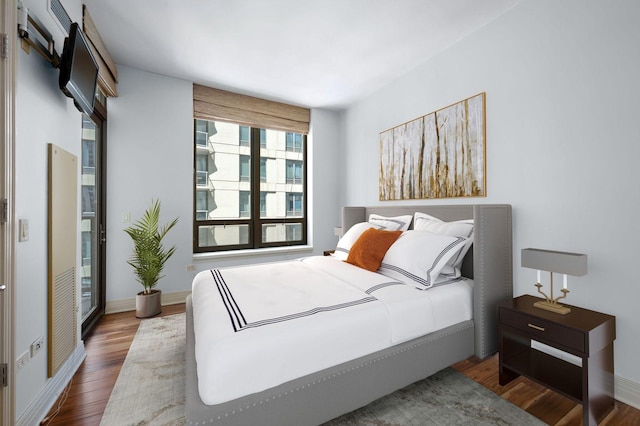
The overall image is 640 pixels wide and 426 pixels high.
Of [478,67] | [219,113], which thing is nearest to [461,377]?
[478,67]

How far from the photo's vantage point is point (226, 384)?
117 centimetres

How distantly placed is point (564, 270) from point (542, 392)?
2.75ft

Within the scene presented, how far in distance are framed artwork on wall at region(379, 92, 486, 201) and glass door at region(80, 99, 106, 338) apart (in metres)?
3.32

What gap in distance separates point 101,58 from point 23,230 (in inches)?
80.8

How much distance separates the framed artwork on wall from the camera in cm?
249

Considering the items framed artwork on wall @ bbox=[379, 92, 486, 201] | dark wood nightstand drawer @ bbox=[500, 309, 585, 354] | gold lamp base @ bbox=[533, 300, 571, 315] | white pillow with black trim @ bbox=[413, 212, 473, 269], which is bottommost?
dark wood nightstand drawer @ bbox=[500, 309, 585, 354]

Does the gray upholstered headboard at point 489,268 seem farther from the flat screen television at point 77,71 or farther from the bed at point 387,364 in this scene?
the flat screen television at point 77,71

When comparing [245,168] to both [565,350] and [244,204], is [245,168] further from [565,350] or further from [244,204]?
[565,350]

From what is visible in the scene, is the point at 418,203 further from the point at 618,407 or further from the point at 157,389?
the point at 157,389

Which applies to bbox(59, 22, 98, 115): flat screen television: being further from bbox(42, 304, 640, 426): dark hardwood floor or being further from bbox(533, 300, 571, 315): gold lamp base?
bbox(533, 300, 571, 315): gold lamp base

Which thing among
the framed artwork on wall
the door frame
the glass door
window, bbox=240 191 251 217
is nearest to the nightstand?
the framed artwork on wall

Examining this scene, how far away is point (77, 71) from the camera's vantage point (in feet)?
5.98

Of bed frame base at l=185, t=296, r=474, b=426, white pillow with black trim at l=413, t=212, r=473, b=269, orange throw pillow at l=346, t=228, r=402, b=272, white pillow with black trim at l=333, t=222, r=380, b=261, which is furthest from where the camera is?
white pillow with black trim at l=333, t=222, r=380, b=261

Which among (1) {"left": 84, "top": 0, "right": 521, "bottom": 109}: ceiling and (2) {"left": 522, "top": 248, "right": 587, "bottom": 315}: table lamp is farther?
(1) {"left": 84, "top": 0, "right": 521, "bottom": 109}: ceiling
